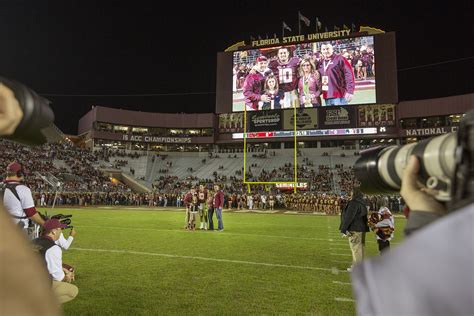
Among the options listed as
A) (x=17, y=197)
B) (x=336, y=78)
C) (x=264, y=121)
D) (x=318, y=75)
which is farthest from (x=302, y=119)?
(x=17, y=197)

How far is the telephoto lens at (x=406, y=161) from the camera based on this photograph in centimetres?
105

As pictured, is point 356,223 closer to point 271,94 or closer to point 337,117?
point 337,117

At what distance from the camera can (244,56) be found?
48000mm

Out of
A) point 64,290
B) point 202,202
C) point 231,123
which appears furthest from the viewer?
point 231,123

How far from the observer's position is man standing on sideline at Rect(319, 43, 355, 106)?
43.5m

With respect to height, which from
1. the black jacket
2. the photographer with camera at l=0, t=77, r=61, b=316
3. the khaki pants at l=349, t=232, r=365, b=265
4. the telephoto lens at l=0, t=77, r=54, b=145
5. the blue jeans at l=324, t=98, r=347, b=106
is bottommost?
the khaki pants at l=349, t=232, r=365, b=265

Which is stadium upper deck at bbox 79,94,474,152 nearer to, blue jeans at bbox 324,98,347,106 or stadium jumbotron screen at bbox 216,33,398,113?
blue jeans at bbox 324,98,347,106

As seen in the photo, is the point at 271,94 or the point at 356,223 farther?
the point at 271,94

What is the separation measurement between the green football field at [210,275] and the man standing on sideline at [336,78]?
3464 centimetres

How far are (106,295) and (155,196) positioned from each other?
31.5 metres

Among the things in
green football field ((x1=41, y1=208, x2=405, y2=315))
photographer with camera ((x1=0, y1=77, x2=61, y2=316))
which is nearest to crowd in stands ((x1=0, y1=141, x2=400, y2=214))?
green football field ((x1=41, y1=208, x2=405, y2=315))

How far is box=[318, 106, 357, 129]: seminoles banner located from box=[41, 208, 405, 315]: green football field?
3471 centimetres

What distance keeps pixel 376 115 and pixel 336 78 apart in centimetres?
661

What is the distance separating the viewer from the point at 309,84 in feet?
146
